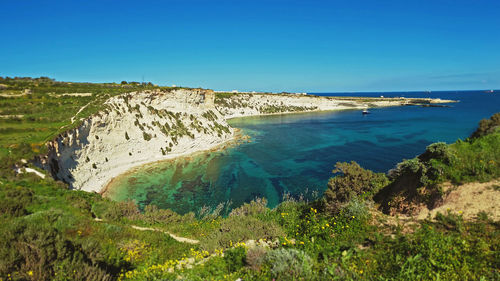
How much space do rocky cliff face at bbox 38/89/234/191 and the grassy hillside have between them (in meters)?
12.2

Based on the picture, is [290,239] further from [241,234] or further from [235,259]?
[235,259]

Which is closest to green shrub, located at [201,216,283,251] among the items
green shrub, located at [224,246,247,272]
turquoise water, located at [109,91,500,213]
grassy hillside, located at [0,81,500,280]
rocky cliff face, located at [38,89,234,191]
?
grassy hillside, located at [0,81,500,280]

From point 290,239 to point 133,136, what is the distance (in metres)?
36.6

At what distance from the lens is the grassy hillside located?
5.29 meters

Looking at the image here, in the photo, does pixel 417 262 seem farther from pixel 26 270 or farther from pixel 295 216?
pixel 26 270

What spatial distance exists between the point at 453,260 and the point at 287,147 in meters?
44.1

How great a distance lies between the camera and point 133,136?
3812 cm

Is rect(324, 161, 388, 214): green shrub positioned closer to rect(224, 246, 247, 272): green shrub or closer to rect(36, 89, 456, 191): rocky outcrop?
rect(224, 246, 247, 272): green shrub

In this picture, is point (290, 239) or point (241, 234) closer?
point (290, 239)

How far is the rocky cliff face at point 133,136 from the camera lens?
84.6 feet

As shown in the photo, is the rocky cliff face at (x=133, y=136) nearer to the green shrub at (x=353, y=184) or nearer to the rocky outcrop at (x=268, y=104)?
the green shrub at (x=353, y=184)

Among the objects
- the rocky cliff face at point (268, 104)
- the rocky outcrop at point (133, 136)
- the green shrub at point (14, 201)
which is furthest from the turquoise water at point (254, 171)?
the rocky cliff face at point (268, 104)

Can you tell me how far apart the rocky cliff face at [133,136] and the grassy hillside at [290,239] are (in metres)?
12.2

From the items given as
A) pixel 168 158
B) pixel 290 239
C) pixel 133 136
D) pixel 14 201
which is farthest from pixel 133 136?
pixel 290 239
